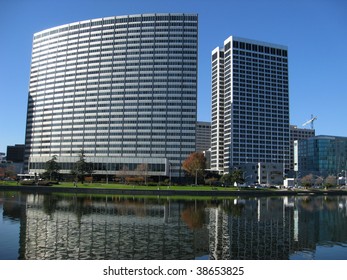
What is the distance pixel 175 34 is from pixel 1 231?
179073 mm

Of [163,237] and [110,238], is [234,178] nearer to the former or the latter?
[163,237]

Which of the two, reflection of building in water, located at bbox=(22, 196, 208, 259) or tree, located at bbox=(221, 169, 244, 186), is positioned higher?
tree, located at bbox=(221, 169, 244, 186)

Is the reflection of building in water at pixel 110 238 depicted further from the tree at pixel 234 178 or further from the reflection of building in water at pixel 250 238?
the tree at pixel 234 178

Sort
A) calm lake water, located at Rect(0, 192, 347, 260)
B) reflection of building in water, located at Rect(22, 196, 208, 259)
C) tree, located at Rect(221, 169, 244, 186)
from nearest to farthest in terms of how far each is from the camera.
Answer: reflection of building in water, located at Rect(22, 196, 208, 259) < calm lake water, located at Rect(0, 192, 347, 260) < tree, located at Rect(221, 169, 244, 186)

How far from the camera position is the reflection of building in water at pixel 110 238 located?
97.2ft

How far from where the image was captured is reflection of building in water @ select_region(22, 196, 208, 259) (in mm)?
29625

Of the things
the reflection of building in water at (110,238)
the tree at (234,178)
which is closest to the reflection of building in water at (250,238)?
the reflection of building in water at (110,238)

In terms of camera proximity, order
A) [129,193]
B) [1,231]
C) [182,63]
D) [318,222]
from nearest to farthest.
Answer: [1,231]
[318,222]
[129,193]
[182,63]

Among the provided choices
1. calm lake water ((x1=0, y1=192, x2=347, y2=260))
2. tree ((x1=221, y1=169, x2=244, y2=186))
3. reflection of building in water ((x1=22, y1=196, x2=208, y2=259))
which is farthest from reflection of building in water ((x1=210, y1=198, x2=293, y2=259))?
tree ((x1=221, y1=169, x2=244, y2=186))

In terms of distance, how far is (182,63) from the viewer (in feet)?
640

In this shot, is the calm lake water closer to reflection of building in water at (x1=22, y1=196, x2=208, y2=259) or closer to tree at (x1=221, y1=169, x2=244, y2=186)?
reflection of building in water at (x1=22, y1=196, x2=208, y2=259)
